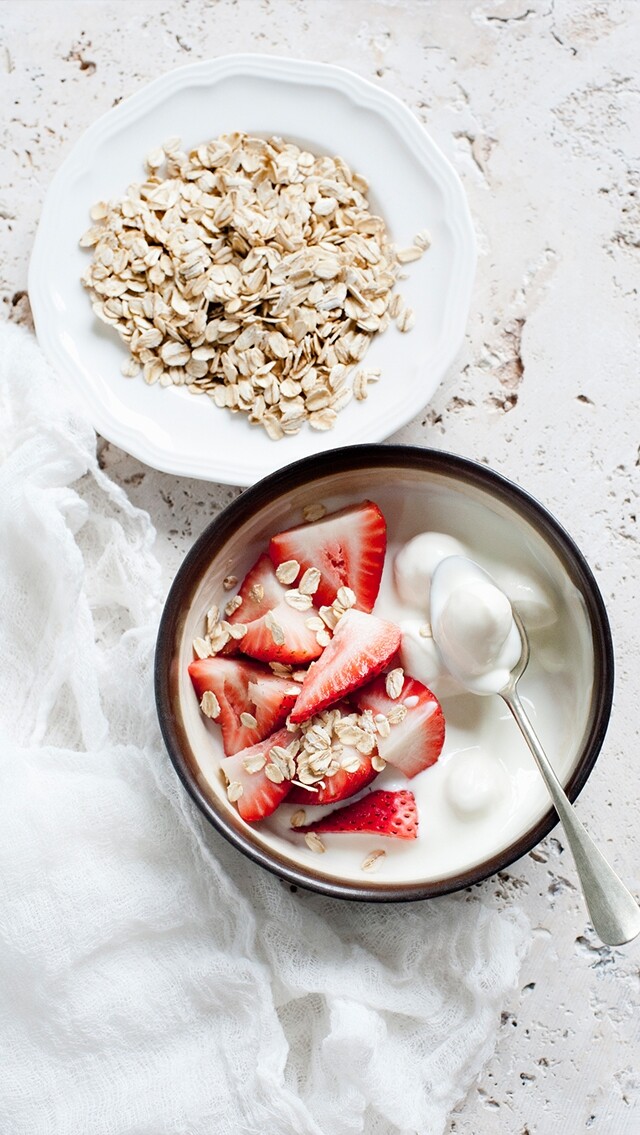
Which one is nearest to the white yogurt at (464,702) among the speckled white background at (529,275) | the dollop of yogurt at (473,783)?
the dollop of yogurt at (473,783)

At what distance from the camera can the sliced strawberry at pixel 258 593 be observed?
92 cm

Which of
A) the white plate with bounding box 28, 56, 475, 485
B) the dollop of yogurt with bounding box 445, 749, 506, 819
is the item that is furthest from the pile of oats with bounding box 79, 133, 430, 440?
the dollop of yogurt with bounding box 445, 749, 506, 819

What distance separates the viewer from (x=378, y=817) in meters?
0.89

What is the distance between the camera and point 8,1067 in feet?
2.99

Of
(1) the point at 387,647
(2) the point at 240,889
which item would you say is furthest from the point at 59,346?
(2) the point at 240,889

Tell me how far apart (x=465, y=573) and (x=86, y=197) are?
1.67ft

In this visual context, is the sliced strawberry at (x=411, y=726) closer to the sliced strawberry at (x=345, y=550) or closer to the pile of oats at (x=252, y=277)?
the sliced strawberry at (x=345, y=550)

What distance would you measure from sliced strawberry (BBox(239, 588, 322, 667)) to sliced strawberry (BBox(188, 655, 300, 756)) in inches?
0.7

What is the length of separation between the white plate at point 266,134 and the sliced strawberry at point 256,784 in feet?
0.79

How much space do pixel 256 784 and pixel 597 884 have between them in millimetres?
292

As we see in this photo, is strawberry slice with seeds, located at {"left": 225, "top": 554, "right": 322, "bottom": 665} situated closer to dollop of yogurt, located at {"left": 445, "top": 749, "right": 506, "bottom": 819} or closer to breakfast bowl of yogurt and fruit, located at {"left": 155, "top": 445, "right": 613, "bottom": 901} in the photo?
breakfast bowl of yogurt and fruit, located at {"left": 155, "top": 445, "right": 613, "bottom": 901}

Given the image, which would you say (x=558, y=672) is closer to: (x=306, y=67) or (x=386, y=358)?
(x=386, y=358)

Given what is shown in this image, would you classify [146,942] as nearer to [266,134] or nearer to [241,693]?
[241,693]

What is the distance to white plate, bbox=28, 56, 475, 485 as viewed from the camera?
963 millimetres
